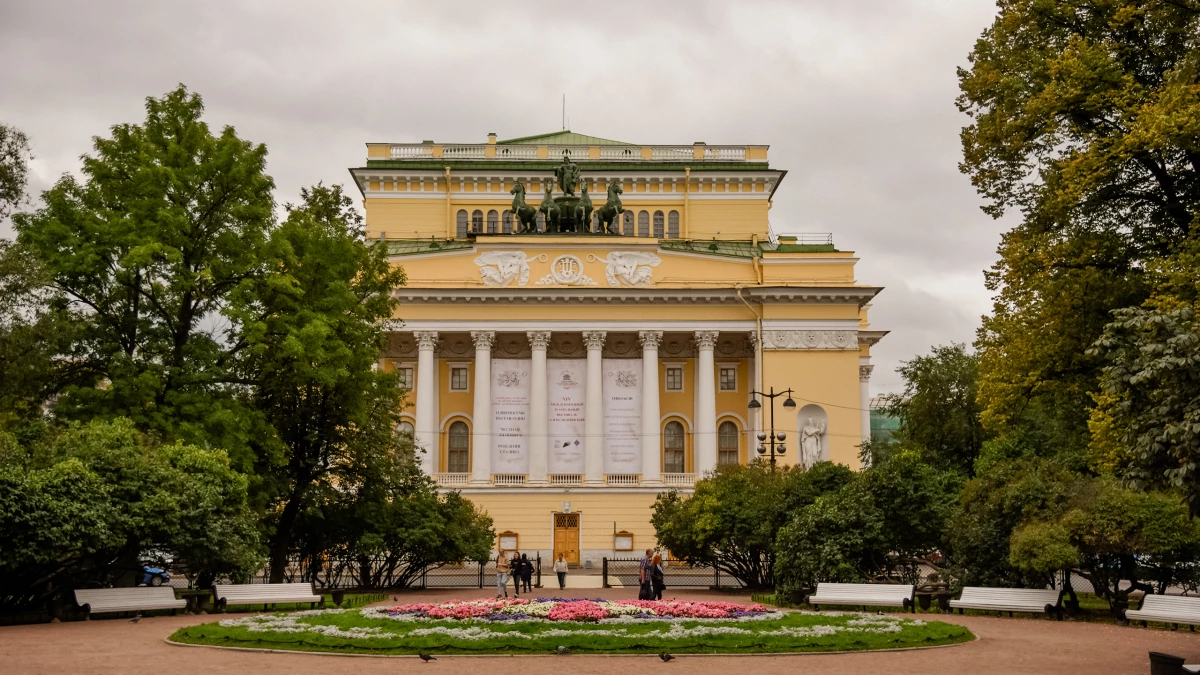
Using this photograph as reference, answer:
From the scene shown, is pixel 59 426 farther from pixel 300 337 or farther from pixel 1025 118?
pixel 1025 118

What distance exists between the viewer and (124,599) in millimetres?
23422

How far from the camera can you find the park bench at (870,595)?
85.0ft

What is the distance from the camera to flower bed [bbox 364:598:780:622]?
20.9m

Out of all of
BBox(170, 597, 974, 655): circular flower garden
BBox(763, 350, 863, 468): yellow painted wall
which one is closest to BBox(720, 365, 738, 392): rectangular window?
BBox(763, 350, 863, 468): yellow painted wall

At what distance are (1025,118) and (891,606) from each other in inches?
439

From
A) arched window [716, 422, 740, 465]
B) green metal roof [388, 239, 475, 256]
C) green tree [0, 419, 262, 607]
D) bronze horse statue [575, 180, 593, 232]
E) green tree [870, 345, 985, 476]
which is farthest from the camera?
arched window [716, 422, 740, 465]

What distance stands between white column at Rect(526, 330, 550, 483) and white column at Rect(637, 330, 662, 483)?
4.64 m

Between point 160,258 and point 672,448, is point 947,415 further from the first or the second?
point 160,258

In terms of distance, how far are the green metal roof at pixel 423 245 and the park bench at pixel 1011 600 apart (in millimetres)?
36165

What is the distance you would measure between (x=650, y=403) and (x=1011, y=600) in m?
32.8

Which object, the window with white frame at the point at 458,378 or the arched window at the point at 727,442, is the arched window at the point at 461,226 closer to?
the window with white frame at the point at 458,378

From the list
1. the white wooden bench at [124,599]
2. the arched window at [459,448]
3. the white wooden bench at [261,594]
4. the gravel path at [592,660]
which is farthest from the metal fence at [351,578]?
the arched window at [459,448]

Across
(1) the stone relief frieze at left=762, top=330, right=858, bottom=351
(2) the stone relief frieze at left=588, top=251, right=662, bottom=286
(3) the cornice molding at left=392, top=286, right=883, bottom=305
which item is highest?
(2) the stone relief frieze at left=588, top=251, right=662, bottom=286

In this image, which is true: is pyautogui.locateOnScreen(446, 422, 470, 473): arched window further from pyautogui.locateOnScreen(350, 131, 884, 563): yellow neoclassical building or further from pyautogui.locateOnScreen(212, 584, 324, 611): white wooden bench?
pyautogui.locateOnScreen(212, 584, 324, 611): white wooden bench
